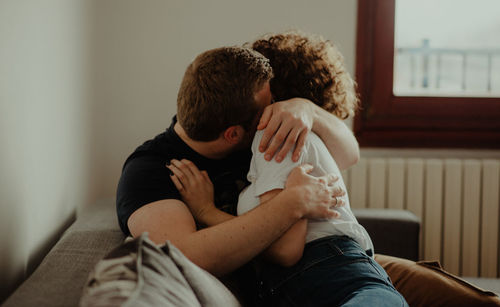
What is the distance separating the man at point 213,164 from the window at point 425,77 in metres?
1.27

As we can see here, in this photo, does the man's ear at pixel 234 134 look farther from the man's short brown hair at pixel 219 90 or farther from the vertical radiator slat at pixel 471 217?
the vertical radiator slat at pixel 471 217

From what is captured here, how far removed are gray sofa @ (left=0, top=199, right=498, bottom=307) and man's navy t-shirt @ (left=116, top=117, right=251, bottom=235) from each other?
11 cm

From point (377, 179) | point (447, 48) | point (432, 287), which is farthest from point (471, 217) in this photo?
point (432, 287)

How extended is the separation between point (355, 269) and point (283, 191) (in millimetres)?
248

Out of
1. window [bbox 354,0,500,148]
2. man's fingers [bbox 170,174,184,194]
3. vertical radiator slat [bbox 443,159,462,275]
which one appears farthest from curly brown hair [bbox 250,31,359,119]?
vertical radiator slat [bbox 443,159,462,275]

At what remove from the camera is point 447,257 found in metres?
2.64

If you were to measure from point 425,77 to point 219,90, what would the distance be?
1830 millimetres

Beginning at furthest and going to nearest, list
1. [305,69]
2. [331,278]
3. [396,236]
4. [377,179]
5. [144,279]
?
[377,179] < [396,236] < [305,69] < [331,278] < [144,279]

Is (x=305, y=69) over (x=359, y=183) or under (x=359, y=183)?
over

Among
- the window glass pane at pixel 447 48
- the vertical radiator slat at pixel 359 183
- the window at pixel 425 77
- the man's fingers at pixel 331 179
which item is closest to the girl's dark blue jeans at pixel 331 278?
the man's fingers at pixel 331 179

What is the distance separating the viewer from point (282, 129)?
4.31 feet

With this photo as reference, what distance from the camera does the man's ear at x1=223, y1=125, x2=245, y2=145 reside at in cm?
140

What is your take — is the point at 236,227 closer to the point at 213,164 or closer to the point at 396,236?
the point at 213,164

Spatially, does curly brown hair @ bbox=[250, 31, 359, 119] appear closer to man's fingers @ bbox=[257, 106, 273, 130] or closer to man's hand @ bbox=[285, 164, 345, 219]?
man's fingers @ bbox=[257, 106, 273, 130]
